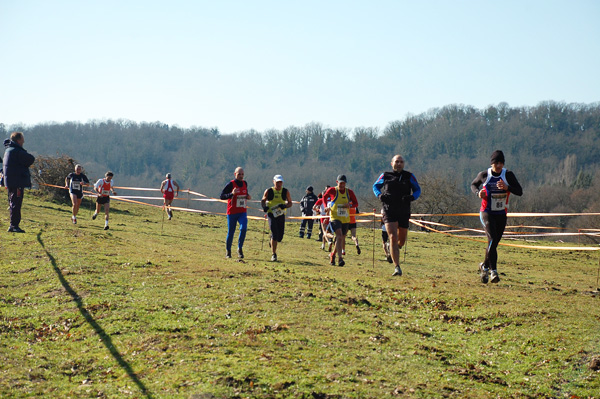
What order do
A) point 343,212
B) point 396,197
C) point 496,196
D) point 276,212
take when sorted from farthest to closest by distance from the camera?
point 276,212
point 343,212
point 396,197
point 496,196

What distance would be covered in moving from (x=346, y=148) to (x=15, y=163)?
15163 cm

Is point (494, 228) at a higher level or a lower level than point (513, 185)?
lower

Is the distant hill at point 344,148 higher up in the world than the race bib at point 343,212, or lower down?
higher up

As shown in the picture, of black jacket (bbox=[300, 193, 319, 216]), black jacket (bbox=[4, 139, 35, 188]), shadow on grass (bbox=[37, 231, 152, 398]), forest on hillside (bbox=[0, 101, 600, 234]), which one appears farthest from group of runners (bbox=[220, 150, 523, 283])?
forest on hillside (bbox=[0, 101, 600, 234])

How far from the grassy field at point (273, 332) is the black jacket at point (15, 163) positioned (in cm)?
232

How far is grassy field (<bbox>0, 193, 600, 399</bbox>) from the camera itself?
5.95 metres

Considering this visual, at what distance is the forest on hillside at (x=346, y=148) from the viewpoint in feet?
449

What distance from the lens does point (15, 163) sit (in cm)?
1520

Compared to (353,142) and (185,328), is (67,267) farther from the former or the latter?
(353,142)

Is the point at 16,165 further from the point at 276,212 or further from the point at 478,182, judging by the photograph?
the point at 478,182

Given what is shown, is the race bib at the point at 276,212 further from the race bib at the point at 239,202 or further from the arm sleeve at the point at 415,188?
the arm sleeve at the point at 415,188

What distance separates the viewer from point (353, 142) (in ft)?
545

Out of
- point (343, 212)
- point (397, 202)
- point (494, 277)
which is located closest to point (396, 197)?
point (397, 202)

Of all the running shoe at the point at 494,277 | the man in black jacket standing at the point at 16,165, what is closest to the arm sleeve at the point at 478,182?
the running shoe at the point at 494,277
